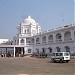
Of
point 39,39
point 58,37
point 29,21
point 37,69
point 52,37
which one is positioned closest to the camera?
point 37,69

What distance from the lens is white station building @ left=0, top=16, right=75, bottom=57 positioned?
54.6m

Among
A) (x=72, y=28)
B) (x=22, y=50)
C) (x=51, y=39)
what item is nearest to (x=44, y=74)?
(x=72, y=28)

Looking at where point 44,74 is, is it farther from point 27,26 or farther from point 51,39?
point 27,26

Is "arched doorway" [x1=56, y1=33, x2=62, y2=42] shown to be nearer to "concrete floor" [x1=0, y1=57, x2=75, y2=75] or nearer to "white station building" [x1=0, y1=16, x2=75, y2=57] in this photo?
"white station building" [x1=0, y1=16, x2=75, y2=57]

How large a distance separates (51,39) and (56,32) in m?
5.18

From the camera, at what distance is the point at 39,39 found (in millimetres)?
69688

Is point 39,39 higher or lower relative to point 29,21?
lower

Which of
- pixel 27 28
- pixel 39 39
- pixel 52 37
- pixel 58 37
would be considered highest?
pixel 27 28

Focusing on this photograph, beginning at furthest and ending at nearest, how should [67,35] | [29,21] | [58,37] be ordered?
[29,21] → [58,37] → [67,35]

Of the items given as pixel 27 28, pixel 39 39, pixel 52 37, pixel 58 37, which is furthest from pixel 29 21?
pixel 58 37

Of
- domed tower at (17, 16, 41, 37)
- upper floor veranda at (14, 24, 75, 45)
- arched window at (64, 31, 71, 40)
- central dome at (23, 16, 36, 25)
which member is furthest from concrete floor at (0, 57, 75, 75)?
central dome at (23, 16, 36, 25)

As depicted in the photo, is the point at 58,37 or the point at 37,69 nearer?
the point at 37,69

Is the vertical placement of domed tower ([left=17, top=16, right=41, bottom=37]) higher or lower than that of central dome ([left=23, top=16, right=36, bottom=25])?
lower

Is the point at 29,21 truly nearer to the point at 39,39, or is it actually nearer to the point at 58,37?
the point at 39,39
